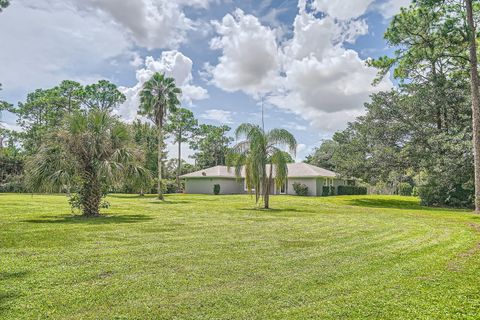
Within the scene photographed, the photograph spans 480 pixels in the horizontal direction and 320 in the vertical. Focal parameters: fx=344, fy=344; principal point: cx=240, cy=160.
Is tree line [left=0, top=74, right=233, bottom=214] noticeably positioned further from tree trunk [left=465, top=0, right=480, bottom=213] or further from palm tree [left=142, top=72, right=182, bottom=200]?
tree trunk [left=465, top=0, right=480, bottom=213]

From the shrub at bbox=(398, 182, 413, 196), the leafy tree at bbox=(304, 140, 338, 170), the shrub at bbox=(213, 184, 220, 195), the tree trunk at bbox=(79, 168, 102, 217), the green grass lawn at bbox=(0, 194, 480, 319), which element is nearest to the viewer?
the green grass lawn at bbox=(0, 194, 480, 319)

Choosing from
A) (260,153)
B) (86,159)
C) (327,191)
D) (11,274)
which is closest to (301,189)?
(327,191)

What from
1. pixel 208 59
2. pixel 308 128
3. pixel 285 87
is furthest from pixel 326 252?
pixel 308 128

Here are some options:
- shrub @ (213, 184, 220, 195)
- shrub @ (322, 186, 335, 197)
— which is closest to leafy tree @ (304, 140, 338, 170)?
shrub @ (322, 186, 335, 197)

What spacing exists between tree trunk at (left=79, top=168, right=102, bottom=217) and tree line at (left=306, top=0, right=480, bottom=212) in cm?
1783

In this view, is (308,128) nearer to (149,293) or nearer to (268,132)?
(268,132)

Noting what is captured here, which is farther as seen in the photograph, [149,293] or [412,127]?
[412,127]

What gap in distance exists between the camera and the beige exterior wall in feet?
132

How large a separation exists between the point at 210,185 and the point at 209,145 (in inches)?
824

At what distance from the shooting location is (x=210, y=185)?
132 ft

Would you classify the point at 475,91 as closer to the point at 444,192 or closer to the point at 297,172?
the point at 444,192

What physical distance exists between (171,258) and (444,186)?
23.1 m

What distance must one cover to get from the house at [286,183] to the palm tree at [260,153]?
15.5 meters

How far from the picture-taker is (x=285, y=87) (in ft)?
84.3
